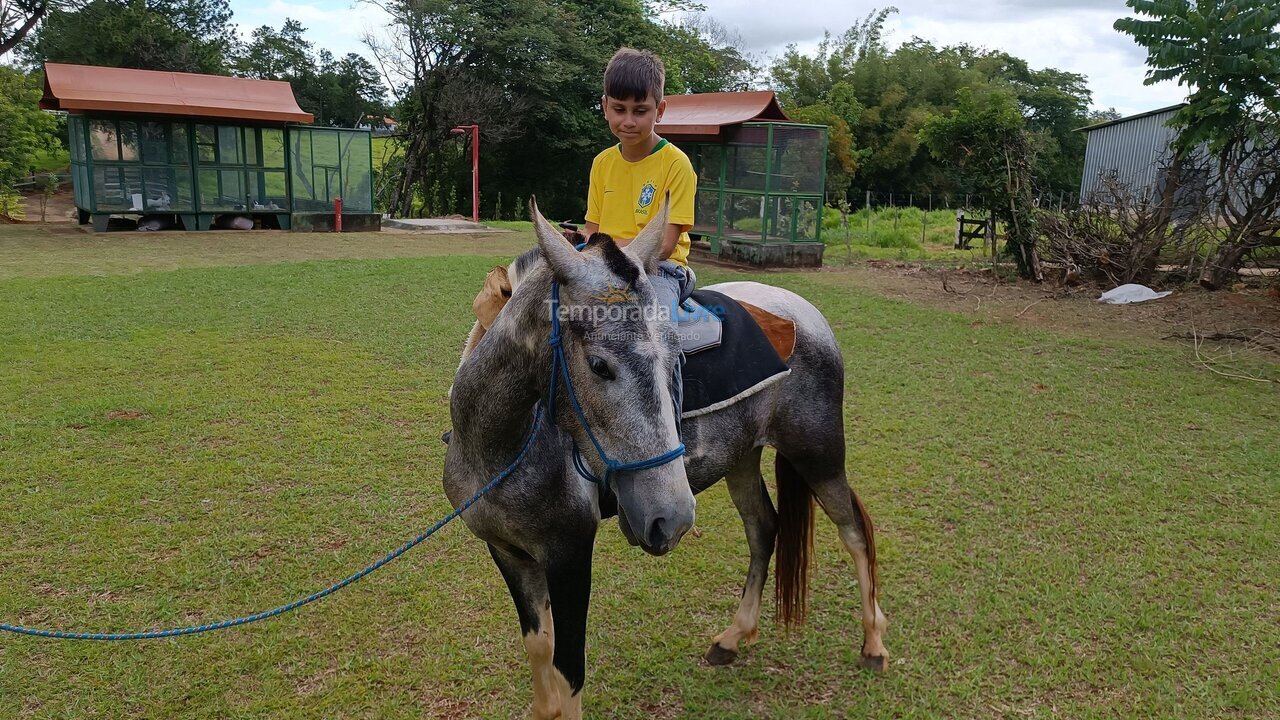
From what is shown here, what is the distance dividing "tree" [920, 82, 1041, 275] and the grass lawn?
5.91 metres

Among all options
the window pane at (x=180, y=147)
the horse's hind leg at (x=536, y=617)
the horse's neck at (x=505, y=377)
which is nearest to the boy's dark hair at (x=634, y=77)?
the horse's neck at (x=505, y=377)

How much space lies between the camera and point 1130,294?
1161 centimetres

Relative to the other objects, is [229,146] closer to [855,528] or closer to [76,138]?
[76,138]

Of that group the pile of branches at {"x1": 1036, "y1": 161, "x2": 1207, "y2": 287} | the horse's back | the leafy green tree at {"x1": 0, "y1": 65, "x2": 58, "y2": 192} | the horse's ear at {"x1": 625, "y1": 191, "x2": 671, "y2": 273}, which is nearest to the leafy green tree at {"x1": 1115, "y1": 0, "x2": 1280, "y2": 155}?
the pile of branches at {"x1": 1036, "y1": 161, "x2": 1207, "y2": 287}

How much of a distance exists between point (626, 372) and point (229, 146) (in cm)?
1891

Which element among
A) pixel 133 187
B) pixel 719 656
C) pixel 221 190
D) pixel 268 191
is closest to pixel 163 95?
pixel 133 187

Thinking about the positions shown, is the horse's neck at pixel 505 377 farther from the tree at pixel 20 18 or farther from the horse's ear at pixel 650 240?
the tree at pixel 20 18

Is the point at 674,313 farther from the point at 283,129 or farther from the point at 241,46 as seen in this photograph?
the point at 241,46

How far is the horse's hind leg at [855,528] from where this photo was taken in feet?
10.6

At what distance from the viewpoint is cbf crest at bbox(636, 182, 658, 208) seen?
2.92 m

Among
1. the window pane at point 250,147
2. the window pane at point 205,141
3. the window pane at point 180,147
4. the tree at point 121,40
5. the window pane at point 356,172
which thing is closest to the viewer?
the window pane at point 180,147

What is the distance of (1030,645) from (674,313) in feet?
7.27

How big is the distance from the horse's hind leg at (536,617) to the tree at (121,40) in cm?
3039

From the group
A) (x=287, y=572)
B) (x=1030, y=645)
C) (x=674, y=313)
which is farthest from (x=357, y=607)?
(x=1030, y=645)
